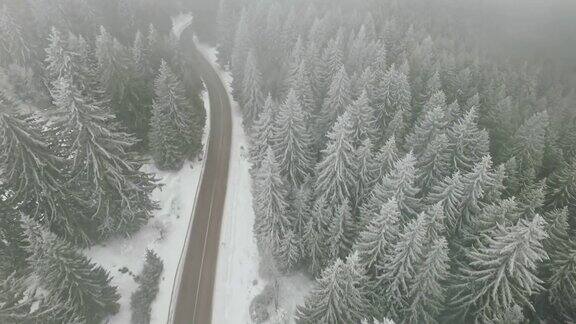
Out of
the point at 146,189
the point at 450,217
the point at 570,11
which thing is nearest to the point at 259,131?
the point at 146,189

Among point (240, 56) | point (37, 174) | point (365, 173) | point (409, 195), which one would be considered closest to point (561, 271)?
point (409, 195)

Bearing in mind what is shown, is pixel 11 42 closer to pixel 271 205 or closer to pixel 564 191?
pixel 271 205

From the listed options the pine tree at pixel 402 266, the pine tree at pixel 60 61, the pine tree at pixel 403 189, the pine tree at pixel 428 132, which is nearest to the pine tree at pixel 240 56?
the pine tree at pixel 60 61

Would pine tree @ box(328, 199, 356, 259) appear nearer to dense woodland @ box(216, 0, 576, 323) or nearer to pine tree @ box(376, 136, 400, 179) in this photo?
dense woodland @ box(216, 0, 576, 323)

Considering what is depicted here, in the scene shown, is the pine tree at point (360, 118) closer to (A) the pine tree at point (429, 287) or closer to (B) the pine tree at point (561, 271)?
(A) the pine tree at point (429, 287)

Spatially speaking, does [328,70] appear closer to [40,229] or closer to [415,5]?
[40,229]
